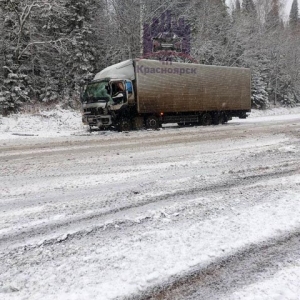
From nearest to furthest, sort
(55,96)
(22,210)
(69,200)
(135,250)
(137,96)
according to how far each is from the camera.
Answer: (135,250)
(22,210)
(69,200)
(137,96)
(55,96)

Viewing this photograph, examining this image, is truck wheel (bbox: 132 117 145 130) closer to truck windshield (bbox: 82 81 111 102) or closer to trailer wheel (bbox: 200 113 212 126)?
truck windshield (bbox: 82 81 111 102)

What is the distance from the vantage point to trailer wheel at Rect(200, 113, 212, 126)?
19.0 metres

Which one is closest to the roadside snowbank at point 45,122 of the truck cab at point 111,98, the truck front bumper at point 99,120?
the truck front bumper at point 99,120

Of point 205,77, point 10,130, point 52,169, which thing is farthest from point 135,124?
Answer: point 52,169

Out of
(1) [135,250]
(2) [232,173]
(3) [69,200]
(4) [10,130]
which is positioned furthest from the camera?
(4) [10,130]

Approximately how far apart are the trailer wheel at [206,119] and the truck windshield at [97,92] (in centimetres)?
629

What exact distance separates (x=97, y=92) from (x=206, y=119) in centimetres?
709

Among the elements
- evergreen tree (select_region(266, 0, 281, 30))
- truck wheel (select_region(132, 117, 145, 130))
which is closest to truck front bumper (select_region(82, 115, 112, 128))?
truck wheel (select_region(132, 117, 145, 130))

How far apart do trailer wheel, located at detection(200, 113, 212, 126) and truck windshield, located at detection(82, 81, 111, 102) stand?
6.29 m

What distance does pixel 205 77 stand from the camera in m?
18.2

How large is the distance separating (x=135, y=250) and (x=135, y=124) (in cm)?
1373

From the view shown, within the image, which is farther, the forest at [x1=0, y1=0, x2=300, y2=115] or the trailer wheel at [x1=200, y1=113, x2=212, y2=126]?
the forest at [x1=0, y1=0, x2=300, y2=115]

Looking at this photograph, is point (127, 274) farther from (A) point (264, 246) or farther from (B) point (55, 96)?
(B) point (55, 96)

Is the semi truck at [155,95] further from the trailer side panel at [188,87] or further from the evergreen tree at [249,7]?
the evergreen tree at [249,7]
